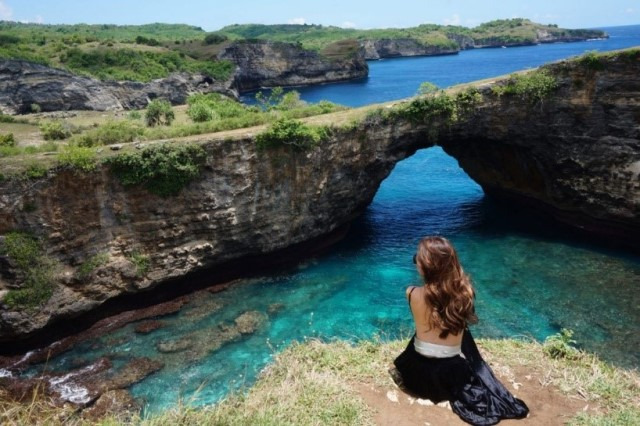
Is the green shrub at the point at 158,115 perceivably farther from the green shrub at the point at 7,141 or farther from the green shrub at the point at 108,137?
the green shrub at the point at 7,141

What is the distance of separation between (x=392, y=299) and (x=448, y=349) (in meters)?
14.2

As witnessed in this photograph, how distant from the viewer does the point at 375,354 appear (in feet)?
31.0

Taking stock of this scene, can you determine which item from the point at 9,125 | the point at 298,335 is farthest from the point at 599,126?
the point at 9,125

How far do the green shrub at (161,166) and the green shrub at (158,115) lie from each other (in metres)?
8.53

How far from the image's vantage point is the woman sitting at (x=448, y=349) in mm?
6453

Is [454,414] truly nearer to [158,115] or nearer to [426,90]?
[426,90]

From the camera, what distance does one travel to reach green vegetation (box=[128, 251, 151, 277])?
19984 mm

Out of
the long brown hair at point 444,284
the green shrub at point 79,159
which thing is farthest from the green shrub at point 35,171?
the long brown hair at point 444,284

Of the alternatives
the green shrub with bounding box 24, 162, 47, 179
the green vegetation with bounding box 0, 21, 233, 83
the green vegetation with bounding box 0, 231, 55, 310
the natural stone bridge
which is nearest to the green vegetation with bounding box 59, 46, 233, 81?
the green vegetation with bounding box 0, 21, 233, 83

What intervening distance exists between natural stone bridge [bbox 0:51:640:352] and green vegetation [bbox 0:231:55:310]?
0.29 metres

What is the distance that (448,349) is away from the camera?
7.05 m

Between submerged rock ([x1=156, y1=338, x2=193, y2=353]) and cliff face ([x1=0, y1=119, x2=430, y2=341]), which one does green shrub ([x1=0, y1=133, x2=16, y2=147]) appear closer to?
cliff face ([x1=0, y1=119, x2=430, y2=341])

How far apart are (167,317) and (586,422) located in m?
17.0

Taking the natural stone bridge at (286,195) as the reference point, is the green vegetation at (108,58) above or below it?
above
